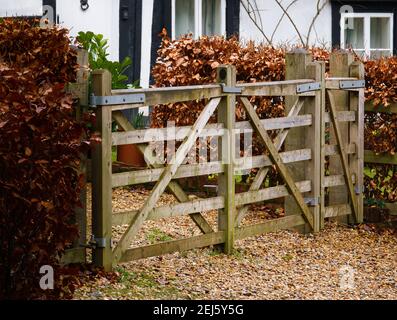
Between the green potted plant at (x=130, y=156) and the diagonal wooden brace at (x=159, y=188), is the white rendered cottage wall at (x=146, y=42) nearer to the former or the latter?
the green potted plant at (x=130, y=156)

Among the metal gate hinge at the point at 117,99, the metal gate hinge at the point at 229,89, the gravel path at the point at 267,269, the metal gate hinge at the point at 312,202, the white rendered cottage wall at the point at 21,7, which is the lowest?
the gravel path at the point at 267,269

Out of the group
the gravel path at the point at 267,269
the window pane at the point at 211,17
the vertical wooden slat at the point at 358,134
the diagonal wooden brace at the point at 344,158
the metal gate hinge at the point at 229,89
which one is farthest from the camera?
the window pane at the point at 211,17

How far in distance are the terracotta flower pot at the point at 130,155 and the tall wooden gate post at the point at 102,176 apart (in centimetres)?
406

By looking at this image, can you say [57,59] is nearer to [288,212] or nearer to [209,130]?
[209,130]

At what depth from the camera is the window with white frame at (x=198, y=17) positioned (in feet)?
57.3

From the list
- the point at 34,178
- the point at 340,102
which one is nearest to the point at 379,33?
the point at 340,102

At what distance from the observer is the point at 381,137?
10.4 m

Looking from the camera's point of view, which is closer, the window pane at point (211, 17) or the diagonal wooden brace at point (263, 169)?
the diagonal wooden brace at point (263, 169)

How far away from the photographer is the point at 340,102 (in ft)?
33.9

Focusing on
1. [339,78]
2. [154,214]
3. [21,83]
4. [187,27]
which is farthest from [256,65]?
[187,27]

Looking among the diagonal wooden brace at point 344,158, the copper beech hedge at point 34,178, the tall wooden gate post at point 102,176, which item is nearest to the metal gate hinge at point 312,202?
the diagonal wooden brace at point 344,158

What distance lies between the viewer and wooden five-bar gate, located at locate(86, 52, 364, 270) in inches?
293

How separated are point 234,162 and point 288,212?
139 centimetres

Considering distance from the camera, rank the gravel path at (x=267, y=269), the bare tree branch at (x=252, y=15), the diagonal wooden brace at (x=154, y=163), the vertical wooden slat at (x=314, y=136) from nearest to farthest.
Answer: the gravel path at (x=267, y=269) < the diagonal wooden brace at (x=154, y=163) < the vertical wooden slat at (x=314, y=136) < the bare tree branch at (x=252, y=15)
